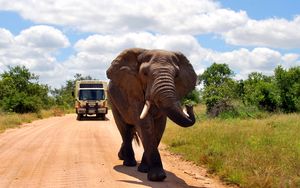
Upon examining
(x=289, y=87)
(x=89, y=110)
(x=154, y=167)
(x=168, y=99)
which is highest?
(x=289, y=87)

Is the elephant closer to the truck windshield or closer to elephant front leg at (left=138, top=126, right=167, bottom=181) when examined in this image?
elephant front leg at (left=138, top=126, right=167, bottom=181)

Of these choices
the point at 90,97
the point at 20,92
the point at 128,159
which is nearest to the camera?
the point at 128,159

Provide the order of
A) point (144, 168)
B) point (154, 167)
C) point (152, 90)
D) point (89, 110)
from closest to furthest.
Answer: point (152, 90), point (154, 167), point (144, 168), point (89, 110)

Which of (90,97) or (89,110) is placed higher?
(90,97)

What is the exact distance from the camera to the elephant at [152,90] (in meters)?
8.32

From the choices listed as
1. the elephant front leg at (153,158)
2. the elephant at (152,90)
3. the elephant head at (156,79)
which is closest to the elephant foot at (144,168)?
the elephant at (152,90)

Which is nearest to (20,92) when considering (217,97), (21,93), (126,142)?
(21,93)

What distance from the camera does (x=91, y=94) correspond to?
33656 millimetres

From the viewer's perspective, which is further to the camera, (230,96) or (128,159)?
(230,96)

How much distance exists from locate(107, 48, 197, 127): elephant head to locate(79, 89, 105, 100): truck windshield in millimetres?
23464

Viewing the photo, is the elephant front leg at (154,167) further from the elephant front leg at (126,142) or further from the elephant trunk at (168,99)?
the elephant front leg at (126,142)

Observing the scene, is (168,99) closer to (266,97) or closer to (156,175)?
(156,175)

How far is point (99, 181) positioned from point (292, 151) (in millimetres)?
5258

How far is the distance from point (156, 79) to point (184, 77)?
3.75ft
